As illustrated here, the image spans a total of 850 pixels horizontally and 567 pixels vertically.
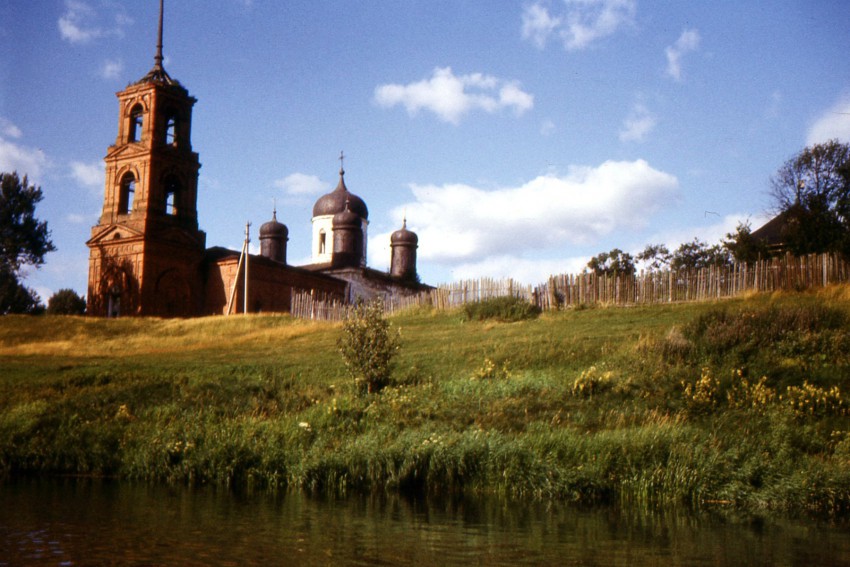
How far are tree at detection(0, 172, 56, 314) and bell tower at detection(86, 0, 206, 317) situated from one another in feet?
44.4

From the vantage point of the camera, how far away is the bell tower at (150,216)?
43.3m

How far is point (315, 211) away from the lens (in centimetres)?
6084

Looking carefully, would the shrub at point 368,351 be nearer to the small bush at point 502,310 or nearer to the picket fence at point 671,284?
the picket fence at point 671,284

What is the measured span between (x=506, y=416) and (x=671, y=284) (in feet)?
51.4

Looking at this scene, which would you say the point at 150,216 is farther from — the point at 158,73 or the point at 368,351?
the point at 368,351

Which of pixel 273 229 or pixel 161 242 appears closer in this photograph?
pixel 161 242

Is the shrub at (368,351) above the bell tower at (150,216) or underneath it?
underneath

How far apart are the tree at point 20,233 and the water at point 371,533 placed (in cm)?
4793

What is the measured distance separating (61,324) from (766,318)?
28529 mm

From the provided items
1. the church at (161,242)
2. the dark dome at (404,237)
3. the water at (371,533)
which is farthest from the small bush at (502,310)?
the dark dome at (404,237)

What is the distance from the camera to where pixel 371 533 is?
896cm

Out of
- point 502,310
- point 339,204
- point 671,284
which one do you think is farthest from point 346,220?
point 671,284

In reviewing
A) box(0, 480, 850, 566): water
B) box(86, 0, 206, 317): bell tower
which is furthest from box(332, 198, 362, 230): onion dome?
box(0, 480, 850, 566): water

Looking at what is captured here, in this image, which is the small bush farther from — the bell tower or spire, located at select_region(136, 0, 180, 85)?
spire, located at select_region(136, 0, 180, 85)
